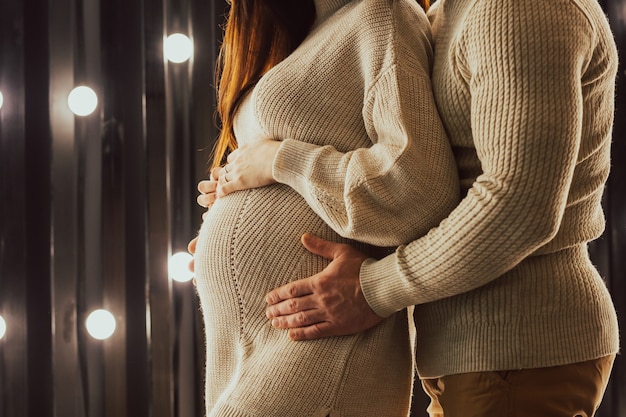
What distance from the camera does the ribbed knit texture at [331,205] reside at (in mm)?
945

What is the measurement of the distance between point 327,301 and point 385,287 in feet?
0.29

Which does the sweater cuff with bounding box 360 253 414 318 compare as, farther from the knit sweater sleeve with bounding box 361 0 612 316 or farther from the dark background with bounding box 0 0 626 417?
the dark background with bounding box 0 0 626 417

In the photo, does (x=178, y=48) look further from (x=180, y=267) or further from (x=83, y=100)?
(x=180, y=267)

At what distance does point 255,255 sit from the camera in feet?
3.43

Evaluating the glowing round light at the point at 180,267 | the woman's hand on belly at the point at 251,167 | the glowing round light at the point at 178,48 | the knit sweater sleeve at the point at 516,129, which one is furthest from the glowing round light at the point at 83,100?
the knit sweater sleeve at the point at 516,129

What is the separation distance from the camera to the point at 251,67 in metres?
1.32

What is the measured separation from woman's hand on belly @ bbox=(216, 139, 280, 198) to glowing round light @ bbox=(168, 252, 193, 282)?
66 centimetres

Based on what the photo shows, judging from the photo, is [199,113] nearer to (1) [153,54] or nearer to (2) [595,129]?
(1) [153,54]

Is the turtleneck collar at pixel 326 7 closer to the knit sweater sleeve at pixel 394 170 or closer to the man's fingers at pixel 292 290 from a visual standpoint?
the knit sweater sleeve at pixel 394 170

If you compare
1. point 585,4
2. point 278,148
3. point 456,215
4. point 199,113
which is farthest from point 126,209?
point 585,4

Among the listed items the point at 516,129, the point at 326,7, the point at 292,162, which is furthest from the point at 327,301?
the point at 326,7

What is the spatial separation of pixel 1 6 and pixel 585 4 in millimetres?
1605

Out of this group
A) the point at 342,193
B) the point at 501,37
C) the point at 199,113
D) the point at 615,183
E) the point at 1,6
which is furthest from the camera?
the point at 1,6

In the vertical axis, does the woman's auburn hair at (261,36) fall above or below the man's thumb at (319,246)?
above
